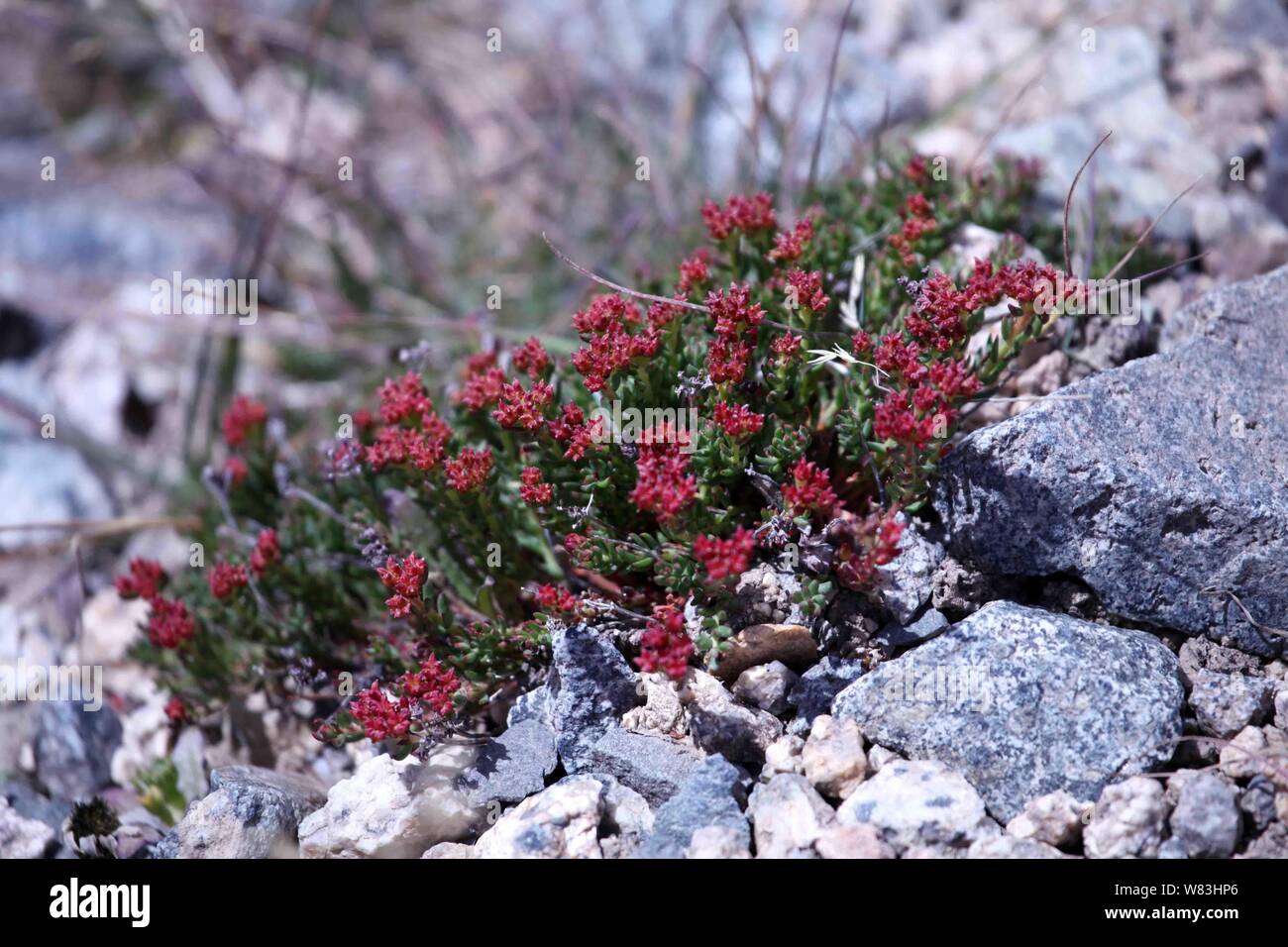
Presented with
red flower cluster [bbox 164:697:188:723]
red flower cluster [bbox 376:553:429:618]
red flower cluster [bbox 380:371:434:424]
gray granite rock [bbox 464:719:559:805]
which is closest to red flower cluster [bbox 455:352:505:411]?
red flower cluster [bbox 380:371:434:424]

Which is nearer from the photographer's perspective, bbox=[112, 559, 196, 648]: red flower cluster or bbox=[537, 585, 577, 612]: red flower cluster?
bbox=[537, 585, 577, 612]: red flower cluster

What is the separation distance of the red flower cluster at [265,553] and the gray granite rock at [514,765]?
1.34 metres

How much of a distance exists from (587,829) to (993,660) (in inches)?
59.2

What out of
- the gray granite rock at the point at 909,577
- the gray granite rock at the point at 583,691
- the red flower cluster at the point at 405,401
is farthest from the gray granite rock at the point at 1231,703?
the red flower cluster at the point at 405,401

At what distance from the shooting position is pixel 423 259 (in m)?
7.99

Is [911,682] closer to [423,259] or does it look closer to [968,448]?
[968,448]

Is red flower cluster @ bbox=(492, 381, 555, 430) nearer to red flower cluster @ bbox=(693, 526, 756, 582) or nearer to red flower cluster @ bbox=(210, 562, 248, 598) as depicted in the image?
red flower cluster @ bbox=(693, 526, 756, 582)

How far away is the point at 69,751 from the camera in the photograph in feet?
16.6

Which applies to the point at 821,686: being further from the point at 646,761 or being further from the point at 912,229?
the point at 912,229

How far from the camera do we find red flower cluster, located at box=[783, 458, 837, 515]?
3.81 meters

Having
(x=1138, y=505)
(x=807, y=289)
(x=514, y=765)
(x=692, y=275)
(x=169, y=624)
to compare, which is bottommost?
(x=514, y=765)

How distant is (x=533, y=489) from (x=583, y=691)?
0.77 meters

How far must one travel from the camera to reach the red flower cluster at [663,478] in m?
3.68

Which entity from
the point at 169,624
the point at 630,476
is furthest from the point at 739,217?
the point at 169,624
